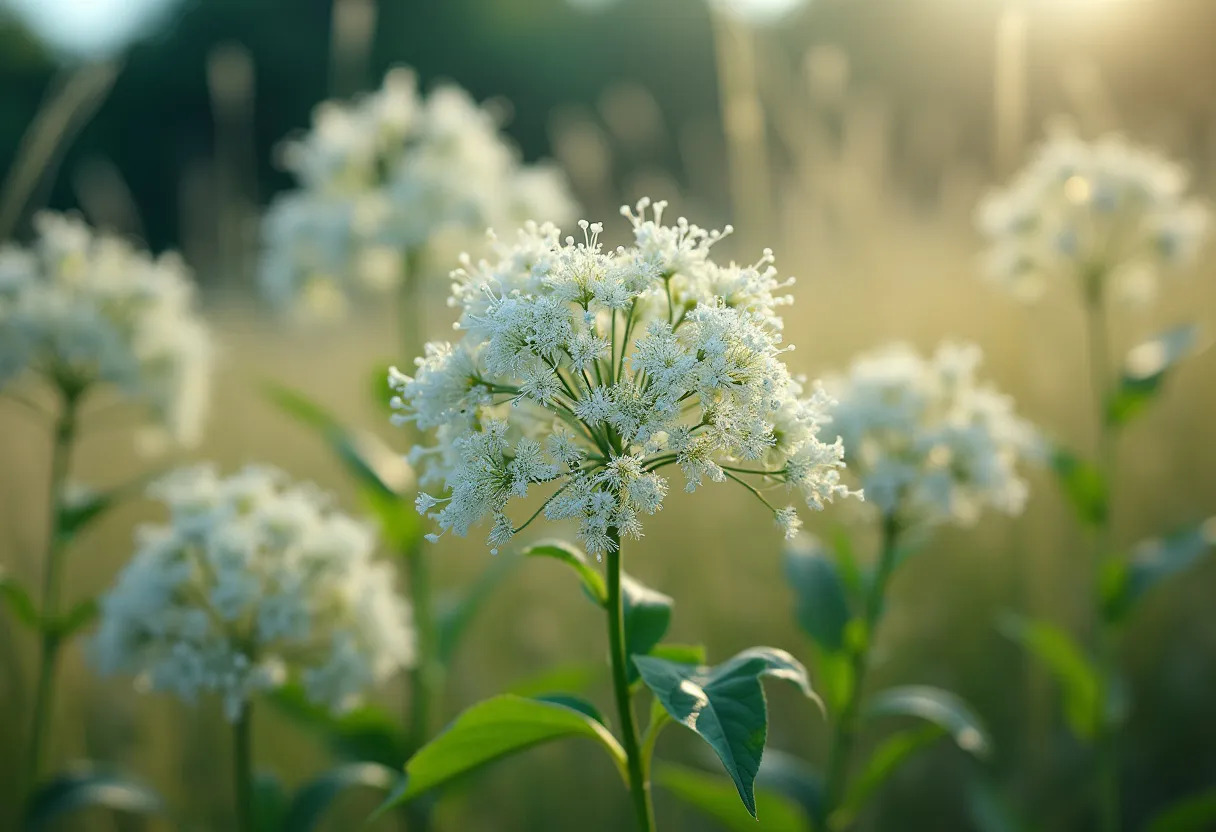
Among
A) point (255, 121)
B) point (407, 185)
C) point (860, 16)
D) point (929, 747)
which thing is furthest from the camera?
point (255, 121)

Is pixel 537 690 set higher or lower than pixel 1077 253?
lower

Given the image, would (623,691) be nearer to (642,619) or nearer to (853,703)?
(642,619)

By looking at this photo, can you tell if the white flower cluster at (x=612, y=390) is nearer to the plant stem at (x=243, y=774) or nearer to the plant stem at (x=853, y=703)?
the plant stem at (x=853, y=703)

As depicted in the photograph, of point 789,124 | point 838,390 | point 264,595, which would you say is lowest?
point 264,595

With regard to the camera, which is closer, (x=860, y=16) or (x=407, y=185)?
(x=407, y=185)

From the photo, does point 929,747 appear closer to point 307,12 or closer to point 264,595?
point 264,595

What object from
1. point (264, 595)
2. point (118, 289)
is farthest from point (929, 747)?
point (118, 289)
